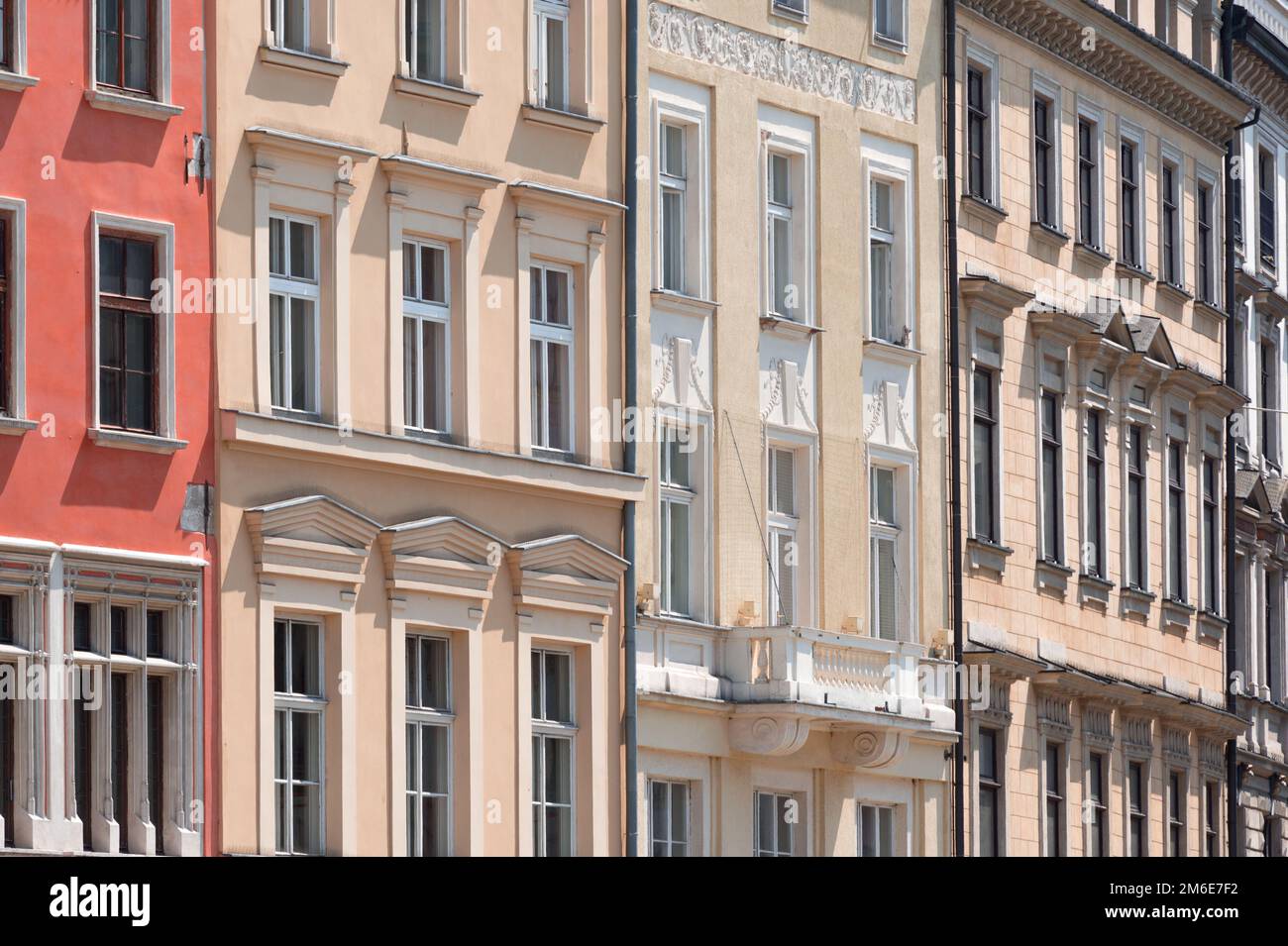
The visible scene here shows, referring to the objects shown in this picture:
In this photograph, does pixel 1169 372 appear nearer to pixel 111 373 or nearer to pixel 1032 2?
pixel 1032 2

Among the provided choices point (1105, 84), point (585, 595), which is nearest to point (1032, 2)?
point (1105, 84)

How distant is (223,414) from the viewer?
109 feet

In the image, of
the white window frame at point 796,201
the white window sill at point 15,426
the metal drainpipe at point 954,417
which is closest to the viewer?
the white window sill at point 15,426

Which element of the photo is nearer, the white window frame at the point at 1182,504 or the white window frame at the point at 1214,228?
the white window frame at the point at 1182,504

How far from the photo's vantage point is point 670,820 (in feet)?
127

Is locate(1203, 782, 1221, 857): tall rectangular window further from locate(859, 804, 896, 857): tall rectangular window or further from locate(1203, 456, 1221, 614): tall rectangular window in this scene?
locate(859, 804, 896, 857): tall rectangular window

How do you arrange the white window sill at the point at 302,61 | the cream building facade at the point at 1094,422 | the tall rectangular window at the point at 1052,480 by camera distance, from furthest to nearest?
the tall rectangular window at the point at 1052,480
the cream building facade at the point at 1094,422
the white window sill at the point at 302,61

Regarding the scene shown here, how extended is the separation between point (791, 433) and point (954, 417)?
11.8 ft

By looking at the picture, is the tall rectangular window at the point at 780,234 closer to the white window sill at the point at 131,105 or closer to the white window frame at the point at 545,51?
the white window frame at the point at 545,51

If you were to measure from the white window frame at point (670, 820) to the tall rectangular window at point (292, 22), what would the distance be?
29.2 feet

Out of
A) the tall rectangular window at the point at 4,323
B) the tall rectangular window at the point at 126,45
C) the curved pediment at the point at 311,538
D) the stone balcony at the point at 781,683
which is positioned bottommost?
the stone balcony at the point at 781,683

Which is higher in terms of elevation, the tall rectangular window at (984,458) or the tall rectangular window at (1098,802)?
the tall rectangular window at (984,458)

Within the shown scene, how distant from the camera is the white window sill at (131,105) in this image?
32188 mm

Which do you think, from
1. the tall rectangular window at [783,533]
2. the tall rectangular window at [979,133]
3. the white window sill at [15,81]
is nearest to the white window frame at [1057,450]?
the tall rectangular window at [979,133]
